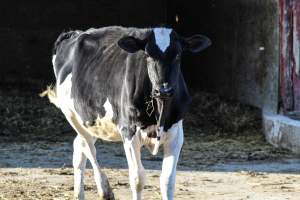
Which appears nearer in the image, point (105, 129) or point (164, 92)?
point (164, 92)

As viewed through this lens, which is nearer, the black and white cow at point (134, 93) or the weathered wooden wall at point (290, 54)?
the black and white cow at point (134, 93)

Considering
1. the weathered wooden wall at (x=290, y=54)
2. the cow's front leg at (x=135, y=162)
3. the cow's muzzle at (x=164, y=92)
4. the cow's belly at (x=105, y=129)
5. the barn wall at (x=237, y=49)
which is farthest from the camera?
the barn wall at (x=237, y=49)

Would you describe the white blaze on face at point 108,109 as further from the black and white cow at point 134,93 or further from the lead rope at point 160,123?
the lead rope at point 160,123

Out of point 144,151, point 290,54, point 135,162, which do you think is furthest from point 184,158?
point 135,162

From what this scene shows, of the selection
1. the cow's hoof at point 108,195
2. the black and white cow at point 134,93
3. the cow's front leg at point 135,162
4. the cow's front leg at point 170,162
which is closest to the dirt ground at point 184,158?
the cow's hoof at point 108,195

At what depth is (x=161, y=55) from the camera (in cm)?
590

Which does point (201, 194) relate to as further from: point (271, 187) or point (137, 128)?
point (137, 128)

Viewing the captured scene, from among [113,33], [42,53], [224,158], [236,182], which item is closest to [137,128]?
[113,33]

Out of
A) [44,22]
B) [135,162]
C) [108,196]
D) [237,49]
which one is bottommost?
[108,196]

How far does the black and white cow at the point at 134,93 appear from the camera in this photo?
19.5 ft

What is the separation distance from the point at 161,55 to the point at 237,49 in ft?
24.6

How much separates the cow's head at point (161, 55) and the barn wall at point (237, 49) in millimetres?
5539

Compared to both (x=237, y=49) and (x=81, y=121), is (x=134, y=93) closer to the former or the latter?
(x=81, y=121)

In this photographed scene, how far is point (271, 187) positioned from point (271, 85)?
379 cm
